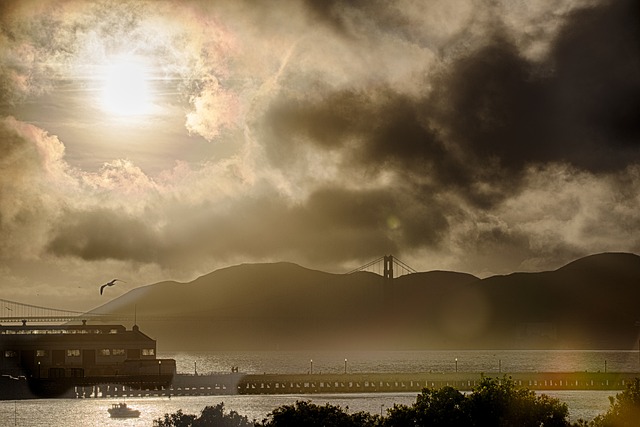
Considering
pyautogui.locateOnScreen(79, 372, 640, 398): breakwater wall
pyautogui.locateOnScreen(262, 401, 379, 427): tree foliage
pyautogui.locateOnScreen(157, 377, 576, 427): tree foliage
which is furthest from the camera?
pyautogui.locateOnScreen(79, 372, 640, 398): breakwater wall

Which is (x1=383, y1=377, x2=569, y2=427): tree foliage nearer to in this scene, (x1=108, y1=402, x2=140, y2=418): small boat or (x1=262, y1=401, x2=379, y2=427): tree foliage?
(x1=262, y1=401, x2=379, y2=427): tree foliage

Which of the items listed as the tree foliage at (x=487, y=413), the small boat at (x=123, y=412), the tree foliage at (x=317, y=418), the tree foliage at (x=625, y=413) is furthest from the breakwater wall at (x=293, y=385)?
the tree foliage at (x=625, y=413)

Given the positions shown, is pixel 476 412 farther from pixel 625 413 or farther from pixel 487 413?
pixel 625 413

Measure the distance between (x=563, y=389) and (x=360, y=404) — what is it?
49.7m

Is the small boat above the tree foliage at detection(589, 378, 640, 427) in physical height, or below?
below

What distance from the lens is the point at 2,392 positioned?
172m

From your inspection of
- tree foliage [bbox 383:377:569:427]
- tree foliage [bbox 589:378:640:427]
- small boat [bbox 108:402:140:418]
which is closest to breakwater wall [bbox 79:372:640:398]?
small boat [bbox 108:402:140:418]

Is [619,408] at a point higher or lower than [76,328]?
lower

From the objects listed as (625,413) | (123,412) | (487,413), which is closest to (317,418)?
(487,413)

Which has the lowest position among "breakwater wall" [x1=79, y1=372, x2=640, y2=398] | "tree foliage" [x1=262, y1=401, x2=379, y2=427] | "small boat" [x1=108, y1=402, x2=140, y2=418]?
"small boat" [x1=108, y1=402, x2=140, y2=418]

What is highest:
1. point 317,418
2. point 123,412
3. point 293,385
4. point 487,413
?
point 293,385

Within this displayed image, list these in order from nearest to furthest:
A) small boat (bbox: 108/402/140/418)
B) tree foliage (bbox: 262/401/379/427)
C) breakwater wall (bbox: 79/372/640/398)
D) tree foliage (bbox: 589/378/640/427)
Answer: tree foliage (bbox: 589/378/640/427) → tree foliage (bbox: 262/401/379/427) → small boat (bbox: 108/402/140/418) → breakwater wall (bbox: 79/372/640/398)

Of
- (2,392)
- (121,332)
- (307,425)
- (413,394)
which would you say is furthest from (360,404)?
(307,425)

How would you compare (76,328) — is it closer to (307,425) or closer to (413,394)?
(413,394)
